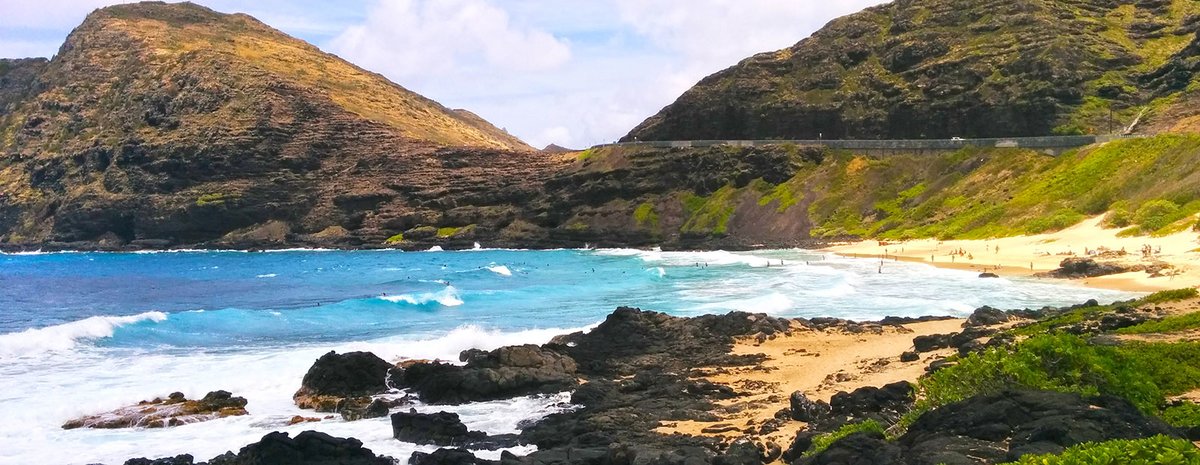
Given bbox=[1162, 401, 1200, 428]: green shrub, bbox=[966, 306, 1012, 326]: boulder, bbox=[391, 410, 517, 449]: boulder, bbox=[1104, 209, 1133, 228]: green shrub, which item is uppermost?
bbox=[1104, 209, 1133, 228]: green shrub

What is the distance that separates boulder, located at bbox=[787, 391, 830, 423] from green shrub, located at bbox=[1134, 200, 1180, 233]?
39085mm

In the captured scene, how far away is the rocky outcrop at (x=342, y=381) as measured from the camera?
24.6 meters

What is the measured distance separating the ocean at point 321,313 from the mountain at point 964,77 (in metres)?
28.3

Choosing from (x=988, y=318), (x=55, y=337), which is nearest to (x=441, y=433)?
(x=988, y=318)

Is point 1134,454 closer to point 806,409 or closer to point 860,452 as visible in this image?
point 860,452

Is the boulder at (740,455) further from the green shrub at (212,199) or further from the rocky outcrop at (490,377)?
the green shrub at (212,199)

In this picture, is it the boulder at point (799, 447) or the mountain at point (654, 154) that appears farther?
the mountain at point (654, 154)

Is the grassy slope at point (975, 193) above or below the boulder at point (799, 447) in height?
above

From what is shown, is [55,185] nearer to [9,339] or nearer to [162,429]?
[9,339]

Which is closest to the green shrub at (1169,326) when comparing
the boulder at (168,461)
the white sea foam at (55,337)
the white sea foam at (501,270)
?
the boulder at (168,461)

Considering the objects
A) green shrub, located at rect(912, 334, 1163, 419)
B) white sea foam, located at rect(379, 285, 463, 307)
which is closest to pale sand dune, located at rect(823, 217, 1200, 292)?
green shrub, located at rect(912, 334, 1163, 419)

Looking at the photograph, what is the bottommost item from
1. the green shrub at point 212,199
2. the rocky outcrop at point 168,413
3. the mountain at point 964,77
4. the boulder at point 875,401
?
the rocky outcrop at point 168,413

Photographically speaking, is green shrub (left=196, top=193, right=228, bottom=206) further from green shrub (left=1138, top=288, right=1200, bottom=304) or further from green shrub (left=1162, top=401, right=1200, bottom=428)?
green shrub (left=1162, top=401, right=1200, bottom=428)

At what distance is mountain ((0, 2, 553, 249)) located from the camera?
122625mm
